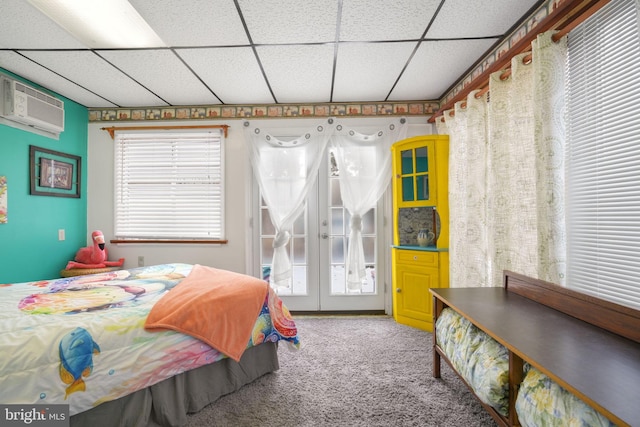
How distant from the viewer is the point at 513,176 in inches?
70.9

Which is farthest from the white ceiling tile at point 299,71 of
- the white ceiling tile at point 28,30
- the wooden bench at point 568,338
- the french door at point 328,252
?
the wooden bench at point 568,338

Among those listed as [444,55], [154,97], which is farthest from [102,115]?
[444,55]

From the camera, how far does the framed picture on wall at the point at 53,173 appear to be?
8.46 feet

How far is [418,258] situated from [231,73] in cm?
255

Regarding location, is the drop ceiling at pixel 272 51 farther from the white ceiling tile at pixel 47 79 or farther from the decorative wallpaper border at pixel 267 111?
the decorative wallpaper border at pixel 267 111

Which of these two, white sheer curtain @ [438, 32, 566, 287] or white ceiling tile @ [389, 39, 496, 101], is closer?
white sheer curtain @ [438, 32, 566, 287]

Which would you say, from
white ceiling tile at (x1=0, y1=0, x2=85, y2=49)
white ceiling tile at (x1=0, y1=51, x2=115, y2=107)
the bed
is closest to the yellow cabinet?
the bed

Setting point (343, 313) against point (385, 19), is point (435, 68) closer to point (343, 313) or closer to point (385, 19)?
point (385, 19)

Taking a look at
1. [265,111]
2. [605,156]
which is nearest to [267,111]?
[265,111]

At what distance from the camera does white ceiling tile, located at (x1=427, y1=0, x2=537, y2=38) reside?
1.64 m

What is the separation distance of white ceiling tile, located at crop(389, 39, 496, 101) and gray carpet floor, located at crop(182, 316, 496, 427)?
2.49 m

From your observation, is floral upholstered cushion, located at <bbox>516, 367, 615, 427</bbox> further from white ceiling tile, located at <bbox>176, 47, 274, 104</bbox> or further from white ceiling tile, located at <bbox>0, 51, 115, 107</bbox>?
white ceiling tile, located at <bbox>0, 51, 115, 107</bbox>

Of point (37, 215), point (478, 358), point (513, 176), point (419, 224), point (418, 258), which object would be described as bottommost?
point (478, 358)

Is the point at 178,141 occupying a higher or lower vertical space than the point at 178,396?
higher
